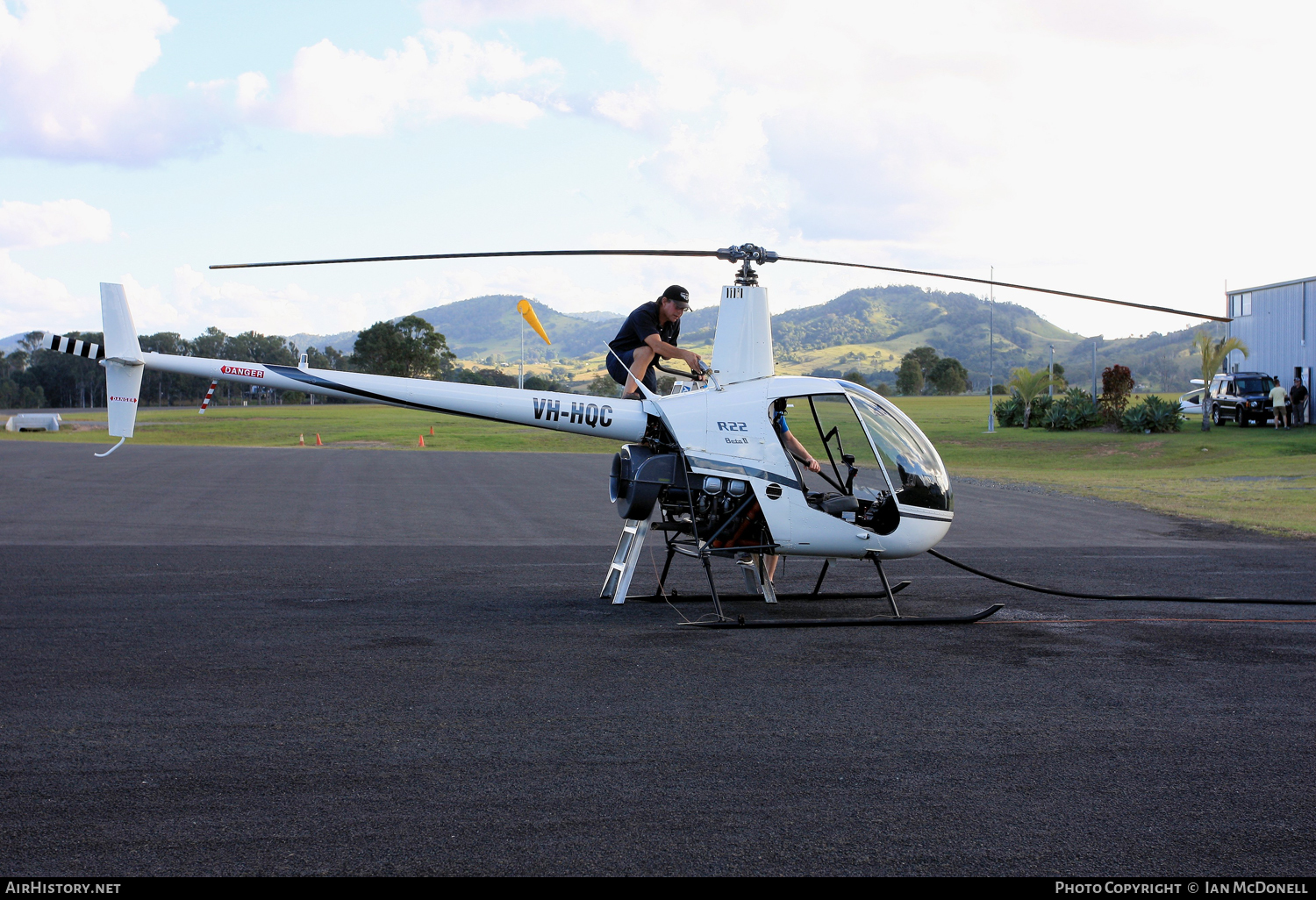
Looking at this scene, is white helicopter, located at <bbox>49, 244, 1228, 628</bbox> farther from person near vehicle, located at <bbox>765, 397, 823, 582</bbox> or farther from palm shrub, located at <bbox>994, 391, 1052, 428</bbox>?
palm shrub, located at <bbox>994, 391, 1052, 428</bbox>

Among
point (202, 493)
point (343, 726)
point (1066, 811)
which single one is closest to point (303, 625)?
point (343, 726)

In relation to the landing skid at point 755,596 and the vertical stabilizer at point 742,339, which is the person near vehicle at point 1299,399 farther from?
the vertical stabilizer at point 742,339

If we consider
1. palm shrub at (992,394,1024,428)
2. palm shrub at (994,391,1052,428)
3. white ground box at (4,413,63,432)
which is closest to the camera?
palm shrub at (994,391,1052,428)

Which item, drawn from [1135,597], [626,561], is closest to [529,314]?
[626,561]

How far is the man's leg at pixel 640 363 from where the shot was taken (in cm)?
988

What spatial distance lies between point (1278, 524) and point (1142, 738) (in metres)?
13.7

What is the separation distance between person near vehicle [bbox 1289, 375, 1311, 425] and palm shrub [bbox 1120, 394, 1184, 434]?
188 inches

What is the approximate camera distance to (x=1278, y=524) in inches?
659

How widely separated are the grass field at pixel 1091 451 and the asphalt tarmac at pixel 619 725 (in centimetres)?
937

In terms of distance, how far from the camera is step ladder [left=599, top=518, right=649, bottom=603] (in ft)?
31.8

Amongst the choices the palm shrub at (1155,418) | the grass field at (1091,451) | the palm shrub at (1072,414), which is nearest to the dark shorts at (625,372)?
the grass field at (1091,451)

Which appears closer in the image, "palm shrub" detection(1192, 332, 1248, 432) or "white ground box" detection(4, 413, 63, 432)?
"palm shrub" detection(1192, 332, 1248, 432)

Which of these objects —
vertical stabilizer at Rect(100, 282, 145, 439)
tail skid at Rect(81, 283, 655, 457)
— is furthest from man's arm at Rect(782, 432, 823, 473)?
vertical stabilizer at Rect(100, 282, 145, 439)
